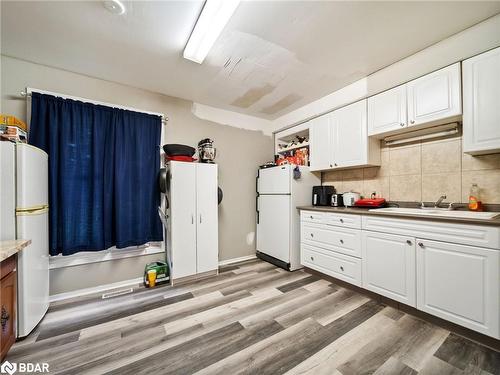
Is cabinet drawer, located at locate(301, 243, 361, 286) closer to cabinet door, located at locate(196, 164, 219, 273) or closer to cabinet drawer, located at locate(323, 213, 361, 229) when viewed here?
cabinet drawer, located at locate(323, 213, 361, 229)

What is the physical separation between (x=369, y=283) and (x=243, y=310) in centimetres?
135

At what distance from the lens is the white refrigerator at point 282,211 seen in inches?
113

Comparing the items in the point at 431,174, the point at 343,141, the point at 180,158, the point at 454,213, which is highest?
the point at 343,141

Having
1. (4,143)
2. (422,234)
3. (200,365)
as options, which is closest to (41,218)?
(4,143)

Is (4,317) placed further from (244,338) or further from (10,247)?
(244,338)

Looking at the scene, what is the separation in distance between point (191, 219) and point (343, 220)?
1909 mm

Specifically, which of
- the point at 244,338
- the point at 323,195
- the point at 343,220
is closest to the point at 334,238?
the point at 343,220

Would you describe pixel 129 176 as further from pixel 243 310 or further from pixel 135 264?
pixel 243 310

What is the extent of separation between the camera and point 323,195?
2930mm

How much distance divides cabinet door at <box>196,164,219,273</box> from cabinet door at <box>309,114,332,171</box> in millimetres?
1526

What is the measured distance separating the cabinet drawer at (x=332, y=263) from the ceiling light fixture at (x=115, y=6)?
3.07m

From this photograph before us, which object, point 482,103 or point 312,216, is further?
point 312,216

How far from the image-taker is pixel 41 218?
5.85ft

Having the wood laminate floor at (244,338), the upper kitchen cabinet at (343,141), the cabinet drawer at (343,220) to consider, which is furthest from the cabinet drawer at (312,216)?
the wood laminate floor at (244,338)
